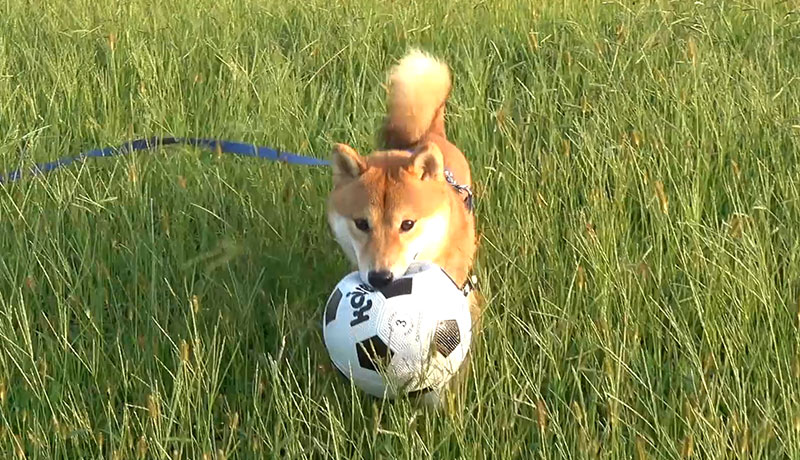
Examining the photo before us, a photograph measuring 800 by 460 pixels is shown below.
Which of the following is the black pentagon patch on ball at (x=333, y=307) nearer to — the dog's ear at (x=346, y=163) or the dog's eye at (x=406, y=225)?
the dog's eye at (x=406, y=225)

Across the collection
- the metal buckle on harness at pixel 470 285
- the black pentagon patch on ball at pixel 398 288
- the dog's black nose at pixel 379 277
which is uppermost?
the black pentagon patch on ball at pixel 398 288

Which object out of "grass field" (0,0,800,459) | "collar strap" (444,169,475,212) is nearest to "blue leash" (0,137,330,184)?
"grass field" (0,0,800,459)

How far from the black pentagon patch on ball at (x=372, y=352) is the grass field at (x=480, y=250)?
0.39 ft

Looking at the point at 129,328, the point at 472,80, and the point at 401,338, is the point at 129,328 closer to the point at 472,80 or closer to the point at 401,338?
the point at 401,338

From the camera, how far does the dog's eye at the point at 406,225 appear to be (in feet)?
8.29

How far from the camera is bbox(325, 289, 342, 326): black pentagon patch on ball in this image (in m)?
2.17

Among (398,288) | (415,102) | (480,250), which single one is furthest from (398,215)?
(415,102)

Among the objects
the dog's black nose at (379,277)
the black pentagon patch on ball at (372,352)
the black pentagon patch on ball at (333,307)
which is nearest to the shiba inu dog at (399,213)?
the dog's black nose at (379,277)

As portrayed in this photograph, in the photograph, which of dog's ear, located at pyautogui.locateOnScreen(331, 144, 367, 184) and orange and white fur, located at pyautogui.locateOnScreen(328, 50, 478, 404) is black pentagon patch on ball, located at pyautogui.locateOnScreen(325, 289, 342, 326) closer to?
orange and white fur, located at pyautogui.locateOnScreen(328, 50, 478, 404)

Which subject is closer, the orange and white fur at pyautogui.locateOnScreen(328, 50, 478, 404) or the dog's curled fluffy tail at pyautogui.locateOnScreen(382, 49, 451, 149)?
the orange and white fur at pyautogui.locateOnScreen(328, 50, 478, 404)

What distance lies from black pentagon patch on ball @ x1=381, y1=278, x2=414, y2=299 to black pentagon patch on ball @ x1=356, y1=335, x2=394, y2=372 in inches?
5.8

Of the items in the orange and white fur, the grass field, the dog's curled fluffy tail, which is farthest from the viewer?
the dog's curled fluffy tail

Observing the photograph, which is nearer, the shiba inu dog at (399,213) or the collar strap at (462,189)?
the shiba inu dog at (399,213)

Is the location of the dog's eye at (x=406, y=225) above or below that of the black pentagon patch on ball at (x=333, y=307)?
above
